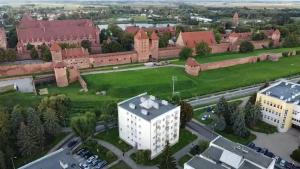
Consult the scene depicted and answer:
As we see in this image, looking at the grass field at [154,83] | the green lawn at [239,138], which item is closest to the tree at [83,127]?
the grass field at [154,83]

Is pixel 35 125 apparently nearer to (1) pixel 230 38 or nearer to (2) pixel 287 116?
(2) pixel 287 116

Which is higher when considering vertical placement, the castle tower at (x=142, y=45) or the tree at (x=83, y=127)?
the castle tower at (x=142, y=45)

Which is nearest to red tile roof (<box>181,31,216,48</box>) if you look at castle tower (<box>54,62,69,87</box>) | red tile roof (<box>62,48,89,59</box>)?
red tile roof (<box>62,48,89,59</box>)

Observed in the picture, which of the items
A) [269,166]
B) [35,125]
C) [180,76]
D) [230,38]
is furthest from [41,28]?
[269,166]

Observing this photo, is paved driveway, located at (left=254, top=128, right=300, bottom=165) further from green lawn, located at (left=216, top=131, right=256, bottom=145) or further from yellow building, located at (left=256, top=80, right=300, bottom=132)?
yellow building, located at (left=256, top=80, right=300, bottom=132)

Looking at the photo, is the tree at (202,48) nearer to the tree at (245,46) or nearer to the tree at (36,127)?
the tree at (245,46)

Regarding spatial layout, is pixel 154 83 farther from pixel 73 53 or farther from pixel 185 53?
pixel 73 53
